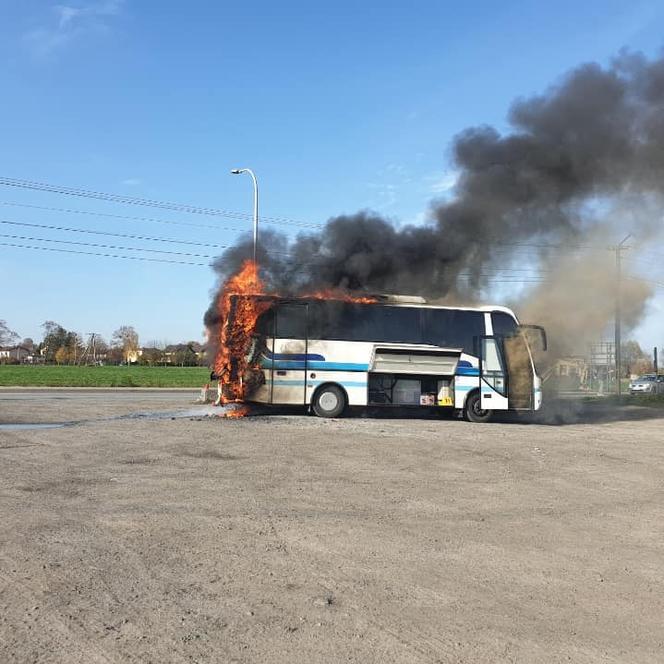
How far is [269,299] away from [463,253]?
6391mm

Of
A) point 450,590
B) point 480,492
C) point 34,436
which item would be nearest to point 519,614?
point 450,590

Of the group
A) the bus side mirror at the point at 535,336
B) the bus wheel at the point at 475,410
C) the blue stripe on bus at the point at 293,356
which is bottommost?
the bus wheel at the point at 475,410

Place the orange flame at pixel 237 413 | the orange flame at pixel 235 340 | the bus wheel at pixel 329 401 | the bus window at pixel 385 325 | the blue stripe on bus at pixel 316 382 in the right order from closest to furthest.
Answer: the orange flame at pixel 237 413 < the orange flame at pixel 235 340 < the blue stripe on bus at pixel 316 382 < the bus wheel at pixel 329 401 < the bus window at pixel 385 325

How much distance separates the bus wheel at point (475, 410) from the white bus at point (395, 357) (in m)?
0.03

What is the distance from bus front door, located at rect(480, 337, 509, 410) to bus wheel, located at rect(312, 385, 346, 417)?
148 inches

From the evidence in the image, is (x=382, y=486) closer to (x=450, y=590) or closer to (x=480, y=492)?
(x=480, y=492)

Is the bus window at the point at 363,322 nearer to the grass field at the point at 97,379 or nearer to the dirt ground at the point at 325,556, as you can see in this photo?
the dirt ground at the point at 325,556

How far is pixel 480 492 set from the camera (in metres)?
7.77

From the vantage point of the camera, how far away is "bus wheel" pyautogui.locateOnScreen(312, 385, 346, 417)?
16.5m

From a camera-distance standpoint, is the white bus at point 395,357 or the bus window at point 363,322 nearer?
the white bus at point 395,357

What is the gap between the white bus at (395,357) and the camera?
53.3 feet

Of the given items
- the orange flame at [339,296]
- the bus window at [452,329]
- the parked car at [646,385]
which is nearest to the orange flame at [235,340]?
the orange flame at [339,296]

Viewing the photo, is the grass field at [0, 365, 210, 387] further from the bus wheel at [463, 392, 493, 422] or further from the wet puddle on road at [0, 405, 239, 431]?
the bus wheel at [463, 392, 493, 422]

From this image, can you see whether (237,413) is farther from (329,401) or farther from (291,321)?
(291,321)
